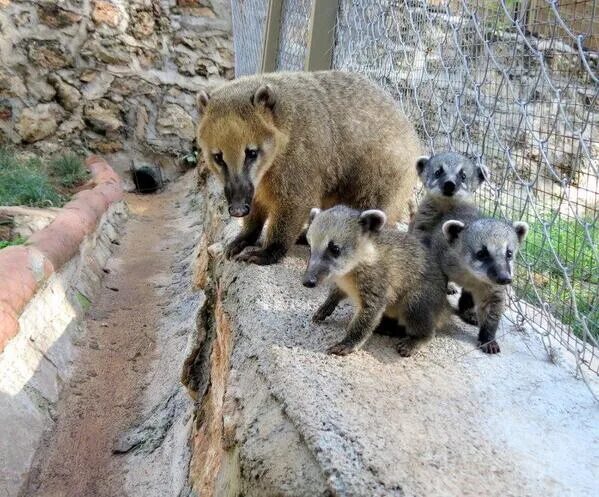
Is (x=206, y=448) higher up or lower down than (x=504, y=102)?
lower down

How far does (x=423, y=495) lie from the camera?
1.58 m

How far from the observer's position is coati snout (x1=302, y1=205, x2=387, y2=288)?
240 centimetres

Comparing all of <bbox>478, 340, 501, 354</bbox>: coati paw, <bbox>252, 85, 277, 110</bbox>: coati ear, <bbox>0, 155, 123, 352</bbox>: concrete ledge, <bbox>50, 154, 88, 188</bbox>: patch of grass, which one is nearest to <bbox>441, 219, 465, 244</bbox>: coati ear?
<bbox>478, 340, 501, 354</bbox>: coati paw

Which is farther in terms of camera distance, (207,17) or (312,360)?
(207,17)

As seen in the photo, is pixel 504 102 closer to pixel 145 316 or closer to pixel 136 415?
pixel 136 415

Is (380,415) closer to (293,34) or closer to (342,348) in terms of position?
(342,348)

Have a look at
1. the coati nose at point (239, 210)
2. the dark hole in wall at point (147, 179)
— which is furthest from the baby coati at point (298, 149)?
the dark hole in wall at point (147, 179)

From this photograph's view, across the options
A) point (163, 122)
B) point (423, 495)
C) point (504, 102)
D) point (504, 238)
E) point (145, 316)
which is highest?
point (504, 102)

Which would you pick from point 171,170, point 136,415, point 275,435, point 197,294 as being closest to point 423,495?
point 275,435

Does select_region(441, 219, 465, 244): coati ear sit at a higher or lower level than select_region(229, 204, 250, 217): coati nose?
higher

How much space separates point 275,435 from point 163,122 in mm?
7236

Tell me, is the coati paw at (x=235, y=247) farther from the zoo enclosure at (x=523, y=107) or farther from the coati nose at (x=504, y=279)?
the coati nose at (x=504, y=279)

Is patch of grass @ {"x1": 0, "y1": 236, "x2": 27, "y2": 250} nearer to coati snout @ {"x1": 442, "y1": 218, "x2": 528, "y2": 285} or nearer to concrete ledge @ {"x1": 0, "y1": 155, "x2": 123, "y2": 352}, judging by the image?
concrete ledge @ {"x1": 0, "y1": 155, "x2": 123, "y2": 352}

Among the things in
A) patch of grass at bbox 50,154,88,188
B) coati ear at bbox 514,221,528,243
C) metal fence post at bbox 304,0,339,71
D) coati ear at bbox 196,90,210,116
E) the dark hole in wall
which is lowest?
the dark hole in wall
